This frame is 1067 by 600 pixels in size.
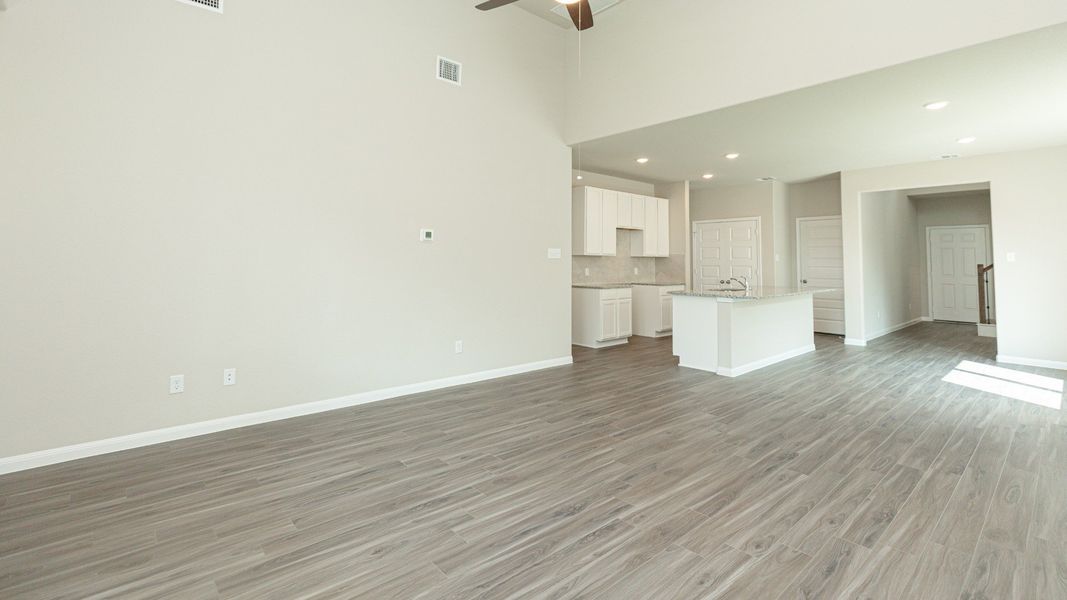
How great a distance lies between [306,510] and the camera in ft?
7.84

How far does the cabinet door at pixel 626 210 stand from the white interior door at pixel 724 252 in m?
1.88

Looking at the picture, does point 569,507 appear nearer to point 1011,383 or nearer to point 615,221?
point 1011,383

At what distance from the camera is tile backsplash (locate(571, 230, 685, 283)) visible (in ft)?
25.6

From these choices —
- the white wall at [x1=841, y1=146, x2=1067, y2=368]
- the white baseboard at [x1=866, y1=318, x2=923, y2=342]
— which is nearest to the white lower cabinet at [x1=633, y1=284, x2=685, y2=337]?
the white baseboard at [x1=866, y1=318, x2=923, y2=342]

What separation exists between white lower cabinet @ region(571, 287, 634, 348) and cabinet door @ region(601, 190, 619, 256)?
0.74 m

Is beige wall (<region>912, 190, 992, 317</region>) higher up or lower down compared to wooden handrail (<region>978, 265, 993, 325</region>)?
higher up

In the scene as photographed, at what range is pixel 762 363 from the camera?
5.82m

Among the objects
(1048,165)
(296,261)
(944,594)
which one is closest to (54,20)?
(296,261)

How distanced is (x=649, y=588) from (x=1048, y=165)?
7364 mm

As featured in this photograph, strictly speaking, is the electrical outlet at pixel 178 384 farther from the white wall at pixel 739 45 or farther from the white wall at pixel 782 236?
the white wall at pixel 782 236

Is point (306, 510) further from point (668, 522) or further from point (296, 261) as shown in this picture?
point (296, 261)

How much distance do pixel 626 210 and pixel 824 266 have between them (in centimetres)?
381

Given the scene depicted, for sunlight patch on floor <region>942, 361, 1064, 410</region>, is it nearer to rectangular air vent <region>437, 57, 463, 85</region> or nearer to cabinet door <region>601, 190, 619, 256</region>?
cabinet door <region>601, 190, 619, 256</region>

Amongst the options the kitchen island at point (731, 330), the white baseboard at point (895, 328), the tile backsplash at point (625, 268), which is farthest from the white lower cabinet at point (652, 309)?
the white baseboard at point (895, 328)
